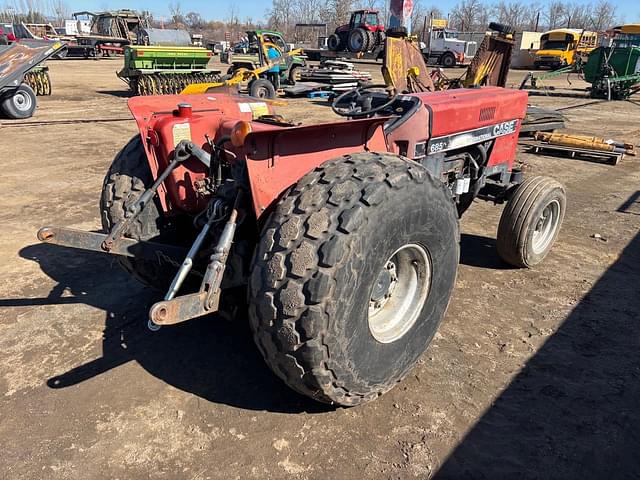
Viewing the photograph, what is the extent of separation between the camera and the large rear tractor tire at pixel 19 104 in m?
11.6

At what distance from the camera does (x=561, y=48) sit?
31.8 m

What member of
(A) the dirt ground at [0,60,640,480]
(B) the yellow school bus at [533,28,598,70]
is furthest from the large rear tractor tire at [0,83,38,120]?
(B) the yellow school bus at [533,28,598,70]

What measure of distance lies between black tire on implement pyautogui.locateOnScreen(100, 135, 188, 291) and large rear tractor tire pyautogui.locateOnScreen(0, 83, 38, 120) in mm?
10469

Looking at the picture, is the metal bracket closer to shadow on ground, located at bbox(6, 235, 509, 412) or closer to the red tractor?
shadow on ground, located at bbox(6, 235, 509, 412)

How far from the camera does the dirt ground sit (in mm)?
2312

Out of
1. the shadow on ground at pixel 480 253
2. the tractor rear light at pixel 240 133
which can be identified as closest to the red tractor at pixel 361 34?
the shadow on ground at pixel 480 253

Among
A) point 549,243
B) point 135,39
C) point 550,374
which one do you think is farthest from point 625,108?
point 135,39

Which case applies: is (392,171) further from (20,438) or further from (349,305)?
(20,438)

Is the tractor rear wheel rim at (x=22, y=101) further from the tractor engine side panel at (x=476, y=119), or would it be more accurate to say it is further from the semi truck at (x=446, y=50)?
the semi truck at (x=446, y=50)

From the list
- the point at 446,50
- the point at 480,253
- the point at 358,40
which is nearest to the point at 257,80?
the point at 480,253

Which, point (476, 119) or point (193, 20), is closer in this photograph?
point (476, 119)

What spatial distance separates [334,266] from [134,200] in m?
1.48

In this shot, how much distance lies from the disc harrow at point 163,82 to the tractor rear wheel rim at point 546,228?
14081mm

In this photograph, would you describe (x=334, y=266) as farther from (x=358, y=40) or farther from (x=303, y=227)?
(x=358, y=40)
